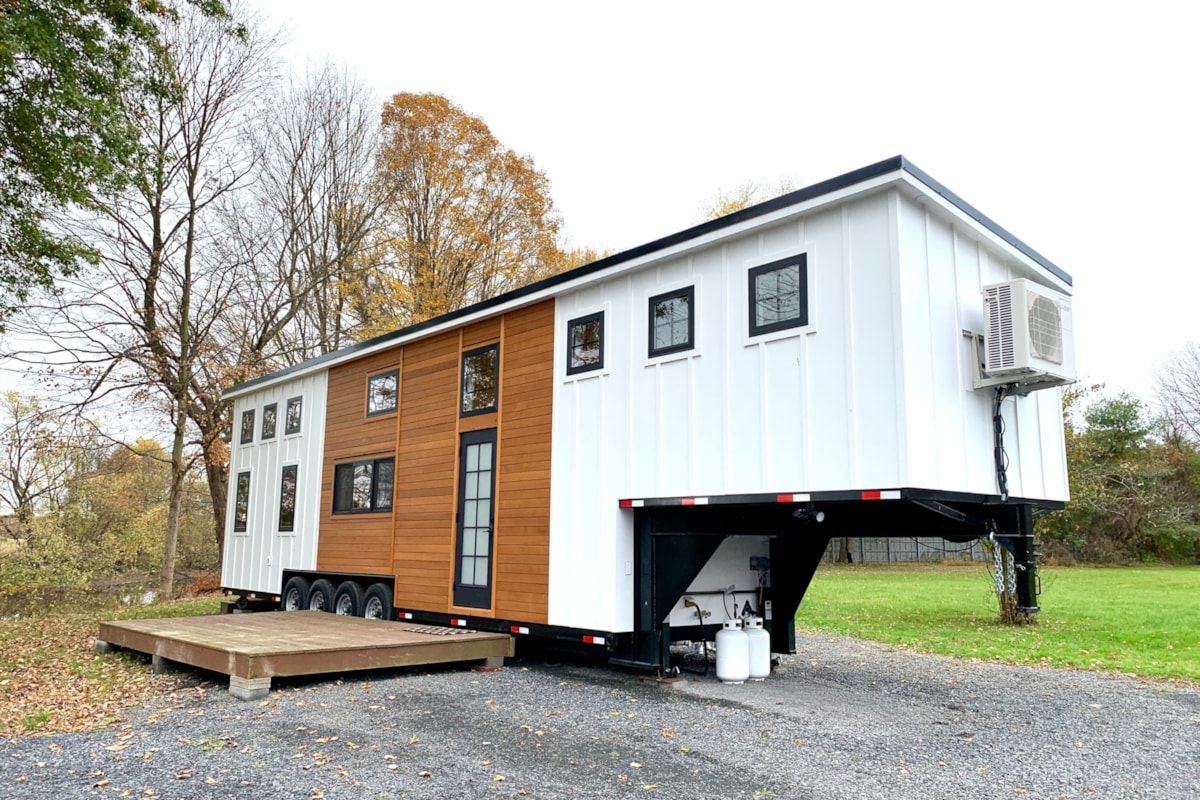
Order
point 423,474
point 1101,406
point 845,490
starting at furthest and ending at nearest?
point 1101,406
point 423,474
point 845,490

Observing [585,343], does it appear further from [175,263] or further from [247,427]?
[175,263]

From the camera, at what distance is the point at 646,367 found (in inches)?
287

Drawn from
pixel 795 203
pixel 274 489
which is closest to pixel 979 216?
pixel 795 203

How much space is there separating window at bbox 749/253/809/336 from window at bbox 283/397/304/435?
797 centimetres

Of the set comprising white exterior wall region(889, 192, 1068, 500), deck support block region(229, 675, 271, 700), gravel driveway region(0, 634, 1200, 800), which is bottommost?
gravel driveway region(0, 634, 1200, 800)

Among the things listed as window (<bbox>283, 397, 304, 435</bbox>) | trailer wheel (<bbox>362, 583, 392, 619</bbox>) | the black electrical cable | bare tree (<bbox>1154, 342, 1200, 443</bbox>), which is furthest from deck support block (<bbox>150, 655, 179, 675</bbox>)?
bare tree (<bbox>1154, 342, 1200, 443</bbox>)

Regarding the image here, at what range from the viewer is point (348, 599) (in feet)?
34.0

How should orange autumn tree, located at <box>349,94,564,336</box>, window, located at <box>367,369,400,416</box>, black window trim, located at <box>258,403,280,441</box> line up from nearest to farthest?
1. window, located at <box>367,369,400,416</box>
2. black window trim, located at <box>258,403,280,441</box>
3. orange autumn tree, located at <box>349,94,564,336</box>

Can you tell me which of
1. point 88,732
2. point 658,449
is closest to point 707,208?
point 658,449

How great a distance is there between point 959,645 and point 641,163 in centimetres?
1640

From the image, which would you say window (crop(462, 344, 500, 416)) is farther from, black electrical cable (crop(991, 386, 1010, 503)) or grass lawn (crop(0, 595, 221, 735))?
black electrical cable (crop(991, 386, 1010, 503))

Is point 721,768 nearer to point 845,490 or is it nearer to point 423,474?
point 845,490

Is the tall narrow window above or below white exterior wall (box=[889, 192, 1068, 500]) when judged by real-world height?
below

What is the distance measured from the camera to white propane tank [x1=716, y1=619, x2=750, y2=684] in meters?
7.15
